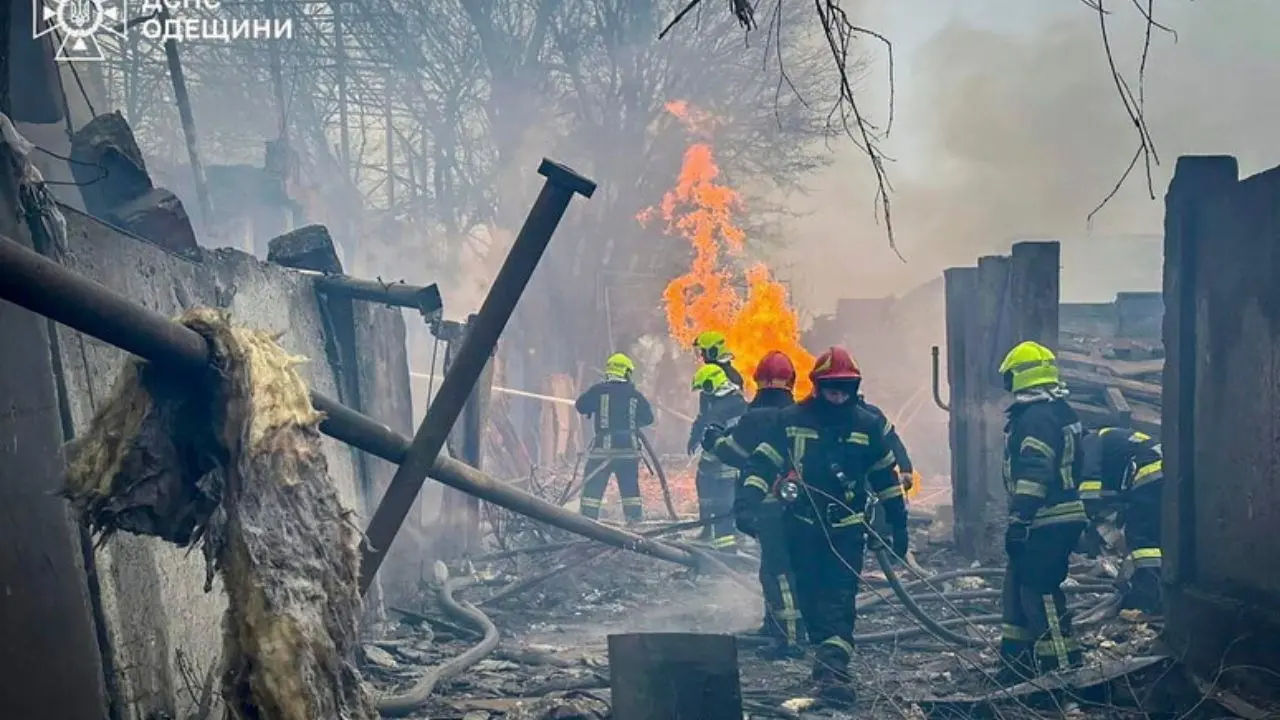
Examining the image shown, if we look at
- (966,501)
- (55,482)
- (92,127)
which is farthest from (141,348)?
(966,501)

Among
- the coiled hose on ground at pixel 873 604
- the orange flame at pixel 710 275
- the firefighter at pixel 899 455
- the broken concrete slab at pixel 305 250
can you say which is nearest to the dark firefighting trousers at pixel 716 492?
the coiled hose on ground at pixel 873 604

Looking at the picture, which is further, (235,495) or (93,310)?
(235,495)

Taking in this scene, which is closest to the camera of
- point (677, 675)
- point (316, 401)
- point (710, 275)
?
point (316, 401)

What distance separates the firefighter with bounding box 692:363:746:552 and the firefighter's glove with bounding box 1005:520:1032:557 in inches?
180

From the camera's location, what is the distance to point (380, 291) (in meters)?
7.05

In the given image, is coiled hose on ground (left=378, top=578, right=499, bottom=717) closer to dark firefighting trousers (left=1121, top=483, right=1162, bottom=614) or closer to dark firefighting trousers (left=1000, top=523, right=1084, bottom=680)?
dark firefighting trousers (left=1000, top=523, right=1084, bottom=680)

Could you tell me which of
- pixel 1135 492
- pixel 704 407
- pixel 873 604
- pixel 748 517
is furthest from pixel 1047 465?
pixel 704 407

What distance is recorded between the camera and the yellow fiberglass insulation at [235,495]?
2.13 metres

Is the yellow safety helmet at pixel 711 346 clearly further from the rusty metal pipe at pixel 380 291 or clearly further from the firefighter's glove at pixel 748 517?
the rusty metal pipe at pixel 380 291

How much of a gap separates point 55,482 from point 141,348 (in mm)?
1541

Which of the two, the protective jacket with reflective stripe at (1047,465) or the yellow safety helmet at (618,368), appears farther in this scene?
the yellow safety helmet at (618,368)

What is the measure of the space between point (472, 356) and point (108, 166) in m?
2.97

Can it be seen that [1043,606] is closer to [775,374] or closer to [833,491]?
[833,491]

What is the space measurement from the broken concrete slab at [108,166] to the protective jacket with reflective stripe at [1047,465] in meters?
5.34
